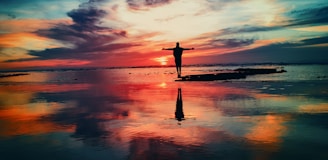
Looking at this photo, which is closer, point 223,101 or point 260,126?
point 260,126

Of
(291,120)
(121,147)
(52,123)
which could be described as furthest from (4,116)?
(291,120)

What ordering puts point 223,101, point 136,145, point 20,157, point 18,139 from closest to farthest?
point 20,157 → point 136,145 → point 18,139 → point 223,101

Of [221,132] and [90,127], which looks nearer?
[221,132]

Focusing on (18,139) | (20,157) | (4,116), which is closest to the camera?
(20,157)

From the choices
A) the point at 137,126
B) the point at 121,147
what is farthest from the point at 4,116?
the point at 121,147

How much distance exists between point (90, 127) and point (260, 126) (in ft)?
33.9

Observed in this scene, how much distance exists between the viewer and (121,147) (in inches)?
585

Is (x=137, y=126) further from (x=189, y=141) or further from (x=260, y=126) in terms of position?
(x=260, y=126)

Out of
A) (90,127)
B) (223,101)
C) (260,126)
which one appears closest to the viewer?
(260,126)

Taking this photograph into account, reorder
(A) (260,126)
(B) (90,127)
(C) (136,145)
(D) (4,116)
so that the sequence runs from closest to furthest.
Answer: (C) (136,145) < (A) (260,126) < (B) (90,127) < (D) (4,116)

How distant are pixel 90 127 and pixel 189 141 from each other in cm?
737

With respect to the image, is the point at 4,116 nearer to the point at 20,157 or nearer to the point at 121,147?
the point at 20,157

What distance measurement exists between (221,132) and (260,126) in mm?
2869

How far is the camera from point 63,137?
685 inches
